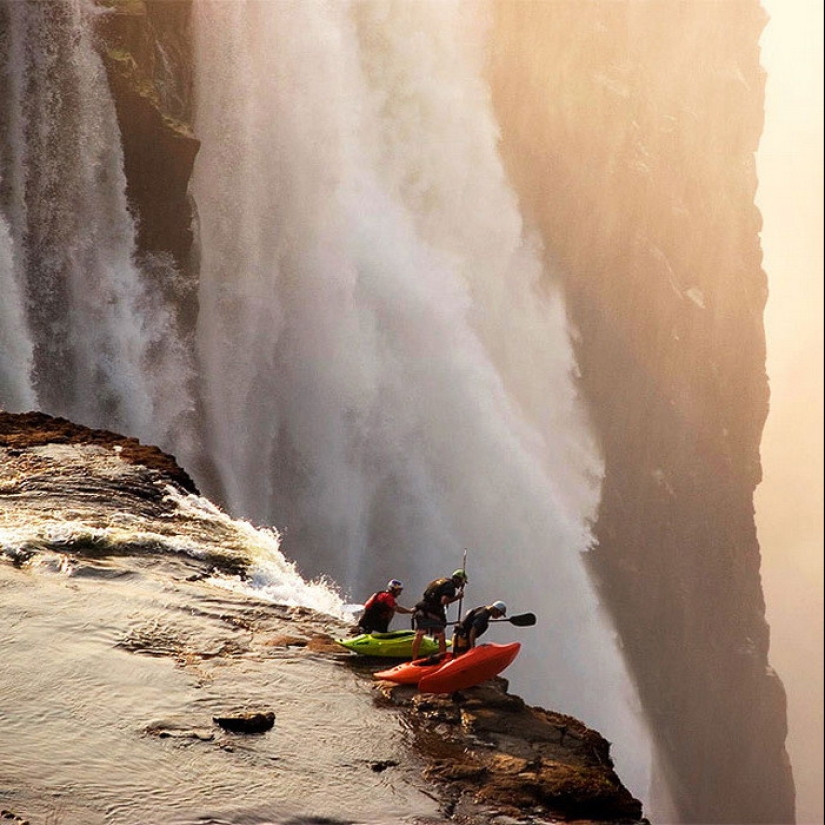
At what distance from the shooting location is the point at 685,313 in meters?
47.6

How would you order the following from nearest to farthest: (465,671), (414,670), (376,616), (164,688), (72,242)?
(164,688)
(465,671)
(414,670)
(376,616)
(72,242)

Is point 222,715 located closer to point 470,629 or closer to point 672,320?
point 470,629

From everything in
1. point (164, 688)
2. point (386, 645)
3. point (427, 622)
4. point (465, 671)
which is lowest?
point (164, 688)

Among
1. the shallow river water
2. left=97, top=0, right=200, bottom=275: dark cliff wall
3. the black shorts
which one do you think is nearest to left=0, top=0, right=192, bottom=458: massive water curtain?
left=97, top=0, right=200, bottom=275: dark cliff wall

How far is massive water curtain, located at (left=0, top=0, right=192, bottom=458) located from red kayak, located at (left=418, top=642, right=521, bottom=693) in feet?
57.0

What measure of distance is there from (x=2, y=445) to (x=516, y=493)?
75.6 feet

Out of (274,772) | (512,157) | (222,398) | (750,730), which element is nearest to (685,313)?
(512,157)

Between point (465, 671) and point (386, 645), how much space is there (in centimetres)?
139

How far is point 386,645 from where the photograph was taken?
12.4 m

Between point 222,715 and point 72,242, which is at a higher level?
point 72,242

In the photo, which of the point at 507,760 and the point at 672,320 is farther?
the point at 672,320

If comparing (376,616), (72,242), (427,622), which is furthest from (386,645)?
(72,242)

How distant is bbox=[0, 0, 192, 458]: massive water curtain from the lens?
26062 millimetres

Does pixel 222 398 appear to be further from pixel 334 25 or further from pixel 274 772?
pixel 274 772
